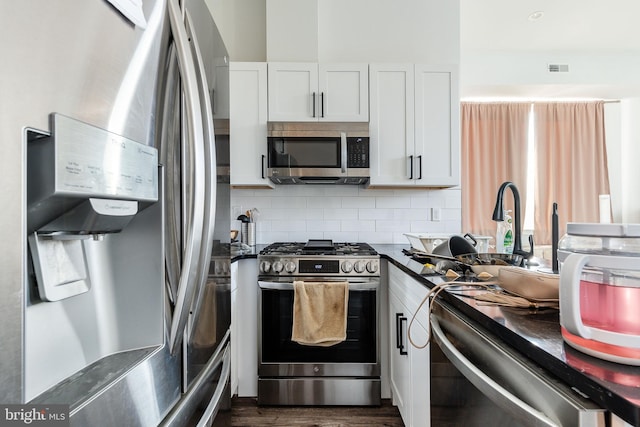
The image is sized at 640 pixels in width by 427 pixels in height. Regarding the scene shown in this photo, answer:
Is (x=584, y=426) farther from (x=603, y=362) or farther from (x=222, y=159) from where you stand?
(x=222, y=159)

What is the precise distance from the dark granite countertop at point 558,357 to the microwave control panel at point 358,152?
5.09ft

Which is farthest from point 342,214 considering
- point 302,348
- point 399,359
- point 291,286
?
point 399,359

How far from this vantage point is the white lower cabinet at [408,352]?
136 centimetres

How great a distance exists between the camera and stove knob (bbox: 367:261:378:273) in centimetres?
212

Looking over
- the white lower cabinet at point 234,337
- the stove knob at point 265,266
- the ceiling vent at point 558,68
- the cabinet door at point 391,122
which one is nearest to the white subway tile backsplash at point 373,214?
the cabinet door at point 391,122

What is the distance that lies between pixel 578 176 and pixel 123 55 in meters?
4.91

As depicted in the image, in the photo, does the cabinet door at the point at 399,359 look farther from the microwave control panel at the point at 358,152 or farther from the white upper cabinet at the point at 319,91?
the white upper cabinet at the point at 319,91

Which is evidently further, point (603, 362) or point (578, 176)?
point (578, 176)

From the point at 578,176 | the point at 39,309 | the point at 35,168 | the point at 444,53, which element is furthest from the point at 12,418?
the point at 578,176

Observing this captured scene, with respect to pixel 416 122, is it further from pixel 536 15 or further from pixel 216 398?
pixel 216 398

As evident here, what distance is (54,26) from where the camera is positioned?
0.48m

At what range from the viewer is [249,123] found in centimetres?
241

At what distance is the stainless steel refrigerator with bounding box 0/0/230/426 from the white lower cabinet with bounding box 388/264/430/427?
874 mm

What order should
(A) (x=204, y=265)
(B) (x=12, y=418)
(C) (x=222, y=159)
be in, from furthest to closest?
(C) (x=222, y=159), (A) (x=204, y=265), (B) (x=12, y=418)
